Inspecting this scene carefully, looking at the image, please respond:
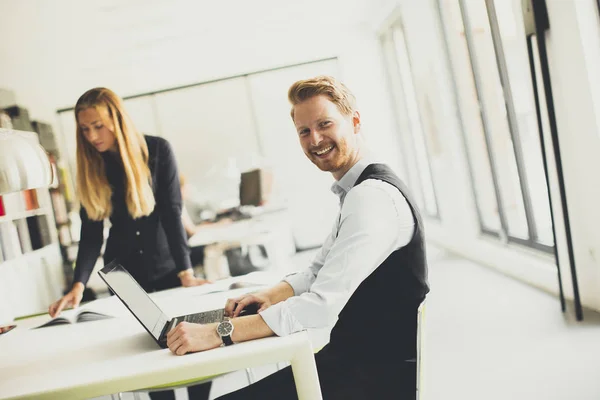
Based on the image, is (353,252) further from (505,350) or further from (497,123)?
(497,123)

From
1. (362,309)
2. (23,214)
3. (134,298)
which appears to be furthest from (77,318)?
(23,214)

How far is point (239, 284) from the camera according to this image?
6.57 ft

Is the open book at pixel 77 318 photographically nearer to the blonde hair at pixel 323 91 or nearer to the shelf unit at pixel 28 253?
the blonde hair at pixel 323 91

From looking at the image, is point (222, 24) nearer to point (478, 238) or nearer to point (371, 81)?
point (371, 81)

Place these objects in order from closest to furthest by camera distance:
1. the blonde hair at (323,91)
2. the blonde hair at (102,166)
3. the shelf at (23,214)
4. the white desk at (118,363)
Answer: the white desk at (118,363) < the blonde hair at (323,91) < the blonde hair at (102,166) < the shelf at (23,214)

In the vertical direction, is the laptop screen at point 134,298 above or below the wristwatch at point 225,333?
above

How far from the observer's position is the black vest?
1.30m

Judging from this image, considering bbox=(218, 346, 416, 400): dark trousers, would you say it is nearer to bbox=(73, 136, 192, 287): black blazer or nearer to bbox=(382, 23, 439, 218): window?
bbox=(73, 136, 192, 287): black blazer

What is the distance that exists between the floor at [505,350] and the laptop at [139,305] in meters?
1.18

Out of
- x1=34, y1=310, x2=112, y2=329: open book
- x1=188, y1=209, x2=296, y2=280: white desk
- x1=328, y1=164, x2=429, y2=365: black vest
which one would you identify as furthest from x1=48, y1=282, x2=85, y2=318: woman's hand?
x1=188, y1=209, x2=296, y2=280: white desk

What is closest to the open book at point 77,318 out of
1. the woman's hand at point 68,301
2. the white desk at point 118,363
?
the woman's hand at point 68,301

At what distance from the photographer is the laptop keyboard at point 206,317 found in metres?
1.56

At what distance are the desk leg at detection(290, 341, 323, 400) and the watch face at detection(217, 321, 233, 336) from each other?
0.17 metres

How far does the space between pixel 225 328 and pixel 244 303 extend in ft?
1.05
